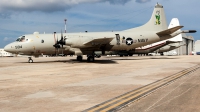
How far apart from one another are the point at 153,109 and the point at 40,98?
4.68 m

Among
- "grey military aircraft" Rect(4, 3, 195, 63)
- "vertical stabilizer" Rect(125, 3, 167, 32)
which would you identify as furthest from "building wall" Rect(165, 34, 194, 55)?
"grey military aircraft" Rect(4, 3, 195, 63)

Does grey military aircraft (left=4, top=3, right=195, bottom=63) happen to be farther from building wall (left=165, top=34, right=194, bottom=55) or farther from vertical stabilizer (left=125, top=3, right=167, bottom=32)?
building wall (left=165, top=34, right=194, bottom=55)

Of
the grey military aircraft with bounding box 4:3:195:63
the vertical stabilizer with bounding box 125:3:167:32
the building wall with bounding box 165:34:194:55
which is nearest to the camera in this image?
the grey military aircraft with bounding box 4:3:195:63

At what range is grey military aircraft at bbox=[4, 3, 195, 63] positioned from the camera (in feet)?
110

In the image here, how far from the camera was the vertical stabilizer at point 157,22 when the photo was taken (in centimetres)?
4038

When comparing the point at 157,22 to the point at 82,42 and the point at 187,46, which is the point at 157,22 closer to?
the point at 82,42

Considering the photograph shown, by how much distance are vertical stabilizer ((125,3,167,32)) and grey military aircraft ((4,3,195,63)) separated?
0.68 m

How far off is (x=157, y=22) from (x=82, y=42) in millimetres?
16052

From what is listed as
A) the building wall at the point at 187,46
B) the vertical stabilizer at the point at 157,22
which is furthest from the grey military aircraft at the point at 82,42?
the building wall at the point at 187,46

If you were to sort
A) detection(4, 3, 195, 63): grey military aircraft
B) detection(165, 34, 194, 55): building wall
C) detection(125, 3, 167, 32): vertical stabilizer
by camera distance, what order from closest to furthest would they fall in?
1. detection(4, 3, 195, 63): grey military aircraft
2. detection(125, 3, 167, 32): vertical stabilizer
3. detection(165, 34, 194, 55): building wall

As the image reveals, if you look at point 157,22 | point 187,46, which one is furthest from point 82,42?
point 187,46

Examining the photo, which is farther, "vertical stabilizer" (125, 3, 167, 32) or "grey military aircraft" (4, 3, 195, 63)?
"vertical stabilizer" (125, 3, 167, 32)

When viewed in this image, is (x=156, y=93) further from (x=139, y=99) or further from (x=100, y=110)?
(x=100, y=110)

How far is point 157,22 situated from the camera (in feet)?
134
